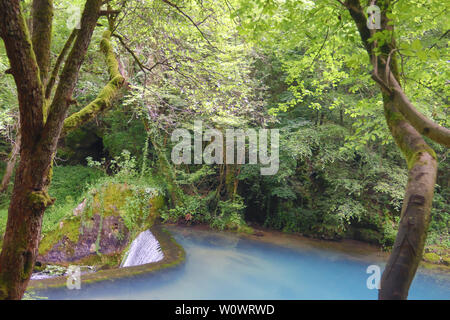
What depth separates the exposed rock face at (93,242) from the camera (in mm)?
6066

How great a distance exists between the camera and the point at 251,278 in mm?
5898

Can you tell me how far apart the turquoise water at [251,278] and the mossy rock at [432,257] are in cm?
93

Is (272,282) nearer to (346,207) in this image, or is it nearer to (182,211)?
(346,207)

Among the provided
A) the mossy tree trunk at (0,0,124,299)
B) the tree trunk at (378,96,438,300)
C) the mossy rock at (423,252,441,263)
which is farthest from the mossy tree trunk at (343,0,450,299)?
the mossy rock at (423,252,441,263)

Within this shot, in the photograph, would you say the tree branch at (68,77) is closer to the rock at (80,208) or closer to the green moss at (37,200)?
the green moss at (37,200)

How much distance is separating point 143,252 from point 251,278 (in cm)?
272

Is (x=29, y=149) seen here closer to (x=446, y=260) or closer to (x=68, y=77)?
(x=68, y=77)

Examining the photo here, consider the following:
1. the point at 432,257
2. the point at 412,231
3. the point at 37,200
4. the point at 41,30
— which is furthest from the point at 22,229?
the point at 432,257

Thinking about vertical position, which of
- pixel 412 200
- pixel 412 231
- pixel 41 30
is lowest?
pixel 412 231

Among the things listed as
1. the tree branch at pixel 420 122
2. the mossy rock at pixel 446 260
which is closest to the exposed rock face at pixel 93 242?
the tree branch at pixel 420 122

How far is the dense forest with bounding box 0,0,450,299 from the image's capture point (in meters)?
1.74

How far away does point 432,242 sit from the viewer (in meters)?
8.40
